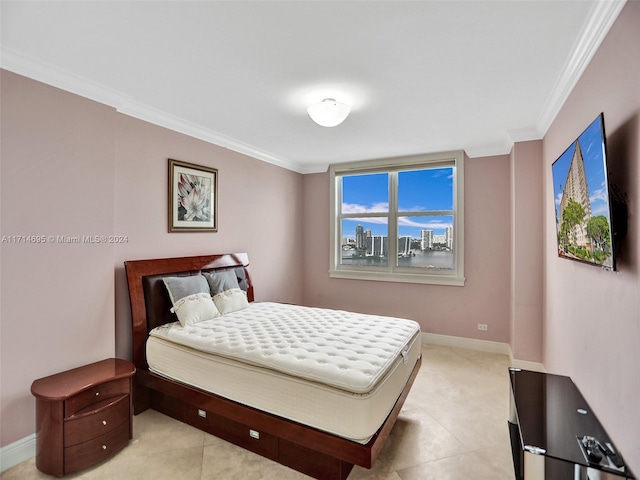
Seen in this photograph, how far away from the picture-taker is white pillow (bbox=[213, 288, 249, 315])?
3.24 metres

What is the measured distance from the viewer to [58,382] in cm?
212

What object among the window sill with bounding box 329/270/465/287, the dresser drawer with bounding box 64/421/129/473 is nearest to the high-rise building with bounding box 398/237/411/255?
the window sill with bounding box 329/270/465/287

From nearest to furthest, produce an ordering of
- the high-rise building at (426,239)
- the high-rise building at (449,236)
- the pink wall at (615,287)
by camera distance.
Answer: the pink wall at (615,287) < the high-rise building at (449,236) < the high-rise building at (426,239)

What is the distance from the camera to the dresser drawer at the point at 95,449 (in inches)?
78.2

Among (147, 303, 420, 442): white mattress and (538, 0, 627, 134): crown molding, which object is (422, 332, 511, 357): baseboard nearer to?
(147, 303, 420, 442): white mattress

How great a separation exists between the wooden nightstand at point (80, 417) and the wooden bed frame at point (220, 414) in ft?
1.17

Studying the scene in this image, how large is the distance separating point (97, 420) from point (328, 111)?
272 cm

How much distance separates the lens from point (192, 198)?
3.44 metres

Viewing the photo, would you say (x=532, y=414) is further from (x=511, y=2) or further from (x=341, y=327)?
(x=511, y=2)

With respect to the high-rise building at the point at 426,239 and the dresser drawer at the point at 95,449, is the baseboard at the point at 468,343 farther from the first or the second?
the dresser drawer at the point at 95,449

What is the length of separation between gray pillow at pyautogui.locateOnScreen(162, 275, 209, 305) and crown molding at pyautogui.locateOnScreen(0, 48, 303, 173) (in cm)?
149

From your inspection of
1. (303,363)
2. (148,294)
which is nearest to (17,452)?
(148,294)

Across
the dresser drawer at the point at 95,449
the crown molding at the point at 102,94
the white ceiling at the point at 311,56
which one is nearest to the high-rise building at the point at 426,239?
the white ceiling at the point at 311,56

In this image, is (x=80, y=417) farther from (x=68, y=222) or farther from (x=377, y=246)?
(x=377, y=246)
